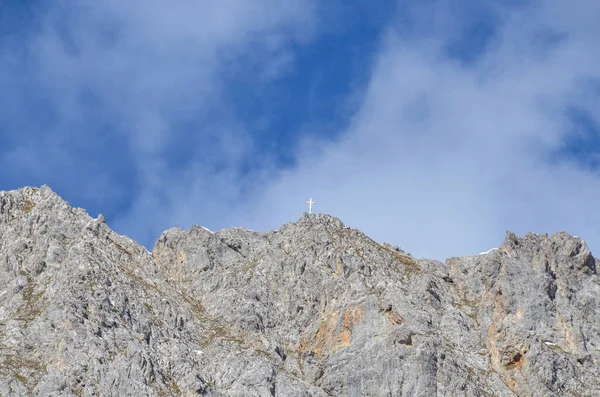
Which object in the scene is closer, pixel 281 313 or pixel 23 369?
pixel 23 369

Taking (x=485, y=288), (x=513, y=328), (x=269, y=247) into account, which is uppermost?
(x=269, y=247)

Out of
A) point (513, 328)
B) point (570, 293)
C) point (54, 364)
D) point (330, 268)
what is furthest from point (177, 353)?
point (570, 293)

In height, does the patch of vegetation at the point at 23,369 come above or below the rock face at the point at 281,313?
below

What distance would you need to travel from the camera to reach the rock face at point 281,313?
12250 centimetres

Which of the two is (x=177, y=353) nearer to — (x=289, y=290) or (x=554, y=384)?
(x=289, y=290)

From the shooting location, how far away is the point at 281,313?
139m

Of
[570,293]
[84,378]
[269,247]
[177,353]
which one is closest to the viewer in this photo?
[84,378]

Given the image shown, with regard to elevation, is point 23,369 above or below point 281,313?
below

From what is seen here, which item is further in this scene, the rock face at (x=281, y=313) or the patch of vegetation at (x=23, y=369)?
the rock face at (x=281, y=313)

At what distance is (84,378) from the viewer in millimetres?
118750

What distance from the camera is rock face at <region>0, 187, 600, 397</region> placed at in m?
122

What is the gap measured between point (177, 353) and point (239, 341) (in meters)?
8.15

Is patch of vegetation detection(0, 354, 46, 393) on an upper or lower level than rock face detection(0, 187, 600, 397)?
lower

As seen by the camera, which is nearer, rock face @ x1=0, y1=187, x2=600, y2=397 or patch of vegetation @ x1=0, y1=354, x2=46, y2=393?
patch of vegetation @ x1=0, y1=354, x2=46, y2=393
